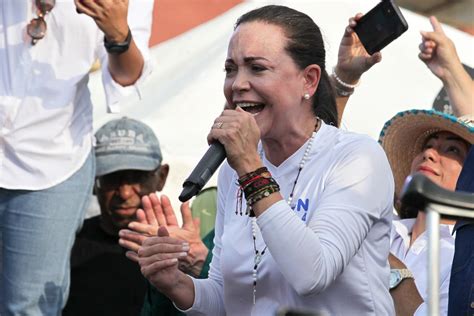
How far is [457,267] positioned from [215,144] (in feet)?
2.35

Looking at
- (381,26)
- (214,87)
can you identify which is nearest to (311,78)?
(381,26)

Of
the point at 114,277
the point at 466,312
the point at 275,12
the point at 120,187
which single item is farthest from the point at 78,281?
the point at 466,312

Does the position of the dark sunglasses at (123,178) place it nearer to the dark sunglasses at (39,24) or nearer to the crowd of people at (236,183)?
the crowd of people at (236,183)

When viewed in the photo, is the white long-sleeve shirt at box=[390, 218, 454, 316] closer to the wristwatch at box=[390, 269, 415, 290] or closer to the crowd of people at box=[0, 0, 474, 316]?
the crowd of people at box=[0, 0, 474, 316]

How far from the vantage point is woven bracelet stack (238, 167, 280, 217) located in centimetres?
269

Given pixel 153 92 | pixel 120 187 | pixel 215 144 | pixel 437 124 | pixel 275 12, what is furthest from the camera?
pixel 153 92

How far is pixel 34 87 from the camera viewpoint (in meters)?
3.92

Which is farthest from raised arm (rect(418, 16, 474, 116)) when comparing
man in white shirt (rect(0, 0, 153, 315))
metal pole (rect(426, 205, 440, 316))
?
metal pole (rect(426, 205, 440, 316))

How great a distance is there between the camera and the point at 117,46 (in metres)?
3.89

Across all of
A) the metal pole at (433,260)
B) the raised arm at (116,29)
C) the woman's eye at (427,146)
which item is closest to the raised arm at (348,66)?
the woman's eye at (427,146)

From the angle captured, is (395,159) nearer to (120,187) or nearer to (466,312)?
(120,187)

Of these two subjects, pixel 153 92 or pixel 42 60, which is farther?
pixel 153 92

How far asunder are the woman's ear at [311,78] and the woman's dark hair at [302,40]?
14 mm

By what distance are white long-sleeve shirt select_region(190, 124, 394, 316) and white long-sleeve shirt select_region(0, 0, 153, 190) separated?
101 centimetres
